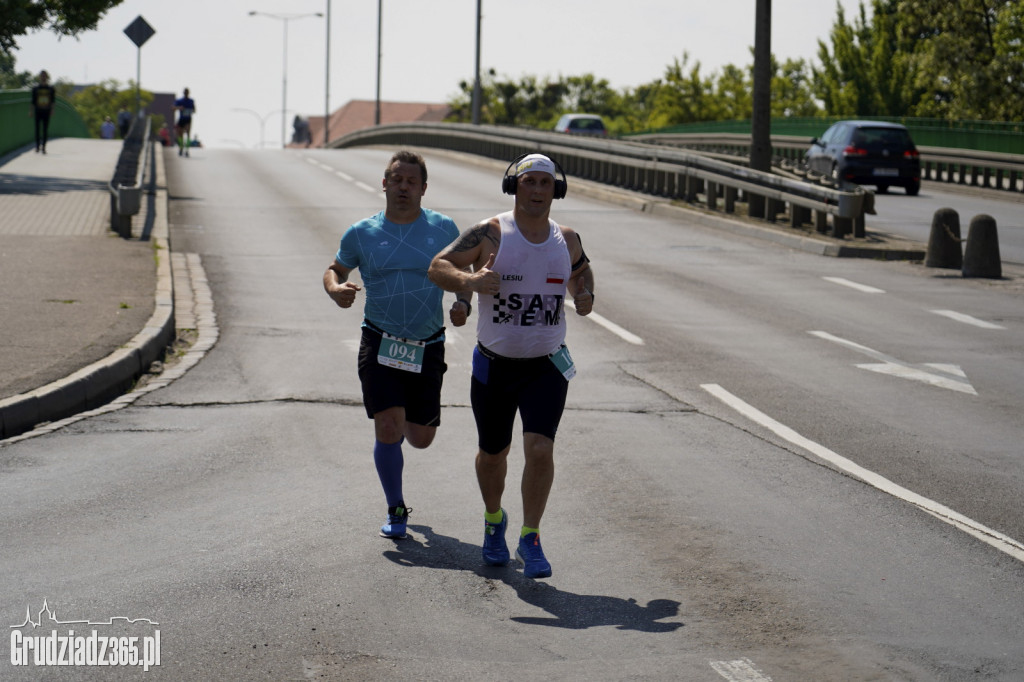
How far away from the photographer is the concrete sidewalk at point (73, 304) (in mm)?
9766

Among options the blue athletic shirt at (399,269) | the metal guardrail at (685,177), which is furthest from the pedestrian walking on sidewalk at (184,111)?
the blue athletic shirt at (399,269)

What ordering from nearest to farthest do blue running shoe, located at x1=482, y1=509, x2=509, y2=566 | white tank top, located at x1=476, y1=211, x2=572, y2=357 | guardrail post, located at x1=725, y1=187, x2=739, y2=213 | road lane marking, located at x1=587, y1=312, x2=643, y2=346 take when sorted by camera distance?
white tank top, located at x1=476, y1=211, x2=572, y2=357 → blue running shoe, located at x1=482, y1=509, x2=509, y2=566 → road lane marking, located at x1=587, y1=312, x2=643, y2=346 → guardrail post, located at x1=725, y1=187, x2=739, y2=213

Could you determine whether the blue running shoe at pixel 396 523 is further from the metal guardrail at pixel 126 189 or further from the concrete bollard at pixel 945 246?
the concrete bollard at pixel 945 246

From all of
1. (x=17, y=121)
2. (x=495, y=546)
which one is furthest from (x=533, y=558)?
(x=17, y=121)

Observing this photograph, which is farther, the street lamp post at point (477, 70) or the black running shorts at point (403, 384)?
the street lamp post at point (477, 70)

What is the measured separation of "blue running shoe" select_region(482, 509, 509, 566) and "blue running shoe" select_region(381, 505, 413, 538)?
1.85ft

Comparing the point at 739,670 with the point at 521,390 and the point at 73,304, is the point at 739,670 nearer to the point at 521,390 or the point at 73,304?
the point at 521,390

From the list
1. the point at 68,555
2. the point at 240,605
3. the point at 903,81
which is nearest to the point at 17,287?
the point at 68,555

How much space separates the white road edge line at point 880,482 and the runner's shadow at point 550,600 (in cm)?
210

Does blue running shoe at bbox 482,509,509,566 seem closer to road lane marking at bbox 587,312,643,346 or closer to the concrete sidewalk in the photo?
the concrete sidewalk

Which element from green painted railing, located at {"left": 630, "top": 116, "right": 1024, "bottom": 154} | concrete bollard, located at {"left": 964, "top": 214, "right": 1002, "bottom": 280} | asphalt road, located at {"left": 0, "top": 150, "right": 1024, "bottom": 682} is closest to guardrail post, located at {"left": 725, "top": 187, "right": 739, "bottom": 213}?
concrete bollard, located at {"left": 964, "top": 214, "right": 1002, "bottom": 280}

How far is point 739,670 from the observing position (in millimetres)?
5043

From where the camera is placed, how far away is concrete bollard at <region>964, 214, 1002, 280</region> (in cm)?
1850

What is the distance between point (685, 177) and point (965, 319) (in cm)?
1332
